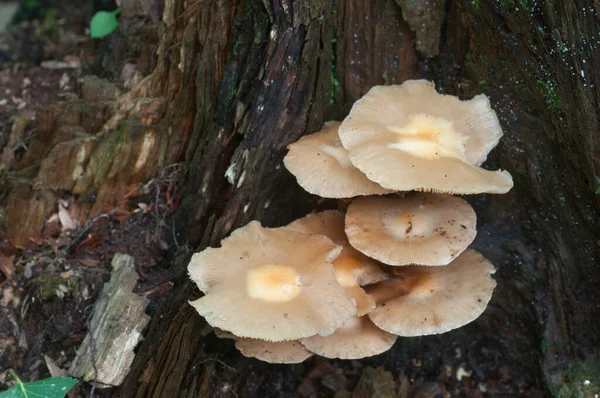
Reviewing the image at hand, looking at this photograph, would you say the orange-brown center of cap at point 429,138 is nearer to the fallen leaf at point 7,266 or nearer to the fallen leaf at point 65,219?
the fallen leaf at point 65,219

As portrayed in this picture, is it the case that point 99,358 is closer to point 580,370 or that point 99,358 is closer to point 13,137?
point 13,137

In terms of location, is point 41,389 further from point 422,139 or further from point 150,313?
point 422,139

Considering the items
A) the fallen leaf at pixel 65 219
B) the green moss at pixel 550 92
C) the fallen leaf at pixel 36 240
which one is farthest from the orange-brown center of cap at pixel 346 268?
the fallen leaf at pixel 36 240

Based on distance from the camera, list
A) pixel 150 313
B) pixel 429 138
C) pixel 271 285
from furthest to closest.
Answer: pixel 150 313 < pixel 429 138 < pixel 271 285

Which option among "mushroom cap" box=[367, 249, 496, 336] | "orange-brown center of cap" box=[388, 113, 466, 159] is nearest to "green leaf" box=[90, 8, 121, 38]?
"orange-brown center of cap" box=[388, 113, 466, 159]

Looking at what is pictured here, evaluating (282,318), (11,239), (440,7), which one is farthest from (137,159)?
(440,7)

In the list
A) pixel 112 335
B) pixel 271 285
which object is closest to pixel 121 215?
pixel 112 335
